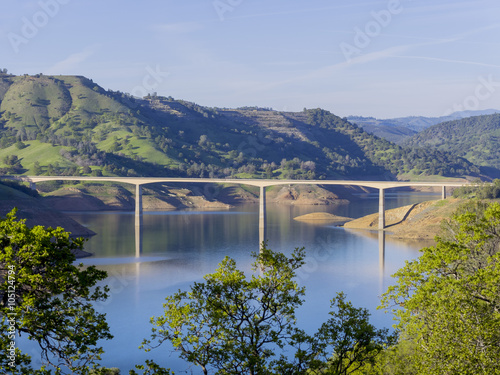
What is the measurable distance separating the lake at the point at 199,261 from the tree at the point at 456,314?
1542 centimetres

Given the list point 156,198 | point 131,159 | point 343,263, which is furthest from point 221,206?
point 343,263

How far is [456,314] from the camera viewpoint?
18.2 metres

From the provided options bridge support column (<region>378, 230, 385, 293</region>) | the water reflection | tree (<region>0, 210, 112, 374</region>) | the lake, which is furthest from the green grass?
tree (<region>0, 210, 112, 374</region>)

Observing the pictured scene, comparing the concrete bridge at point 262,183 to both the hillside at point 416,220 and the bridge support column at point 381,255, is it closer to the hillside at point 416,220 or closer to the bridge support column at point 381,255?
the hillside at point 416,220

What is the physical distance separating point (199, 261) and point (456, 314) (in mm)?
60205

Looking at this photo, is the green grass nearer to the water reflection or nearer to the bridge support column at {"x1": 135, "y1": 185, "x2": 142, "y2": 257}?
the water reflection

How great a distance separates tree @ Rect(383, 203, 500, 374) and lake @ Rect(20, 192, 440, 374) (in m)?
15.4

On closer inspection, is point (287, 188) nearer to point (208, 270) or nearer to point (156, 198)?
point (156, 198)

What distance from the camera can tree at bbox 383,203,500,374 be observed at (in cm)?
1731

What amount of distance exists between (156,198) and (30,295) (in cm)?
15261

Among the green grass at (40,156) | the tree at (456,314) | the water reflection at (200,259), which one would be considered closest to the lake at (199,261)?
the water reflection at (200,259)

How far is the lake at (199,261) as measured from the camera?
46.7 metres

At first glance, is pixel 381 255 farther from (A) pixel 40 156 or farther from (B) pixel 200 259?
(A) pixel 40 156

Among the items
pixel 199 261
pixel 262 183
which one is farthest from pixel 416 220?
pixel 199 261
